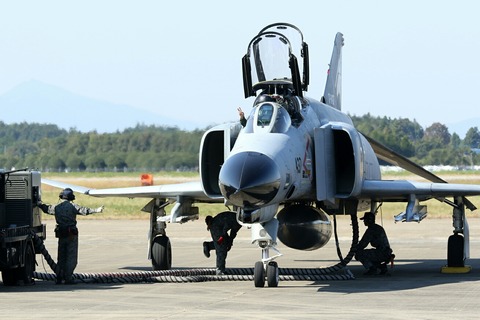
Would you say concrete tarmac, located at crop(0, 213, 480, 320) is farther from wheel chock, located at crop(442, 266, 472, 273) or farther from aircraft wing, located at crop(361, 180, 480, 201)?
aircraft wing, located at crop(361, 180, 480, 201)

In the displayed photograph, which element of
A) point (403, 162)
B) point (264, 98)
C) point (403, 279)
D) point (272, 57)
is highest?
point (272, 57)

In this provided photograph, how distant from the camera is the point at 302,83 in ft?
55.4

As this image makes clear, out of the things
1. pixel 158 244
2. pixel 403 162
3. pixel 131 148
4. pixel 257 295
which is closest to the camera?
pixel 257 295

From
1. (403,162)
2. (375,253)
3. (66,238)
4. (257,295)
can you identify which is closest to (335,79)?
(403,162)

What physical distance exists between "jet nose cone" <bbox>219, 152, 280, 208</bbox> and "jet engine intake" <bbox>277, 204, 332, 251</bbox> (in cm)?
353

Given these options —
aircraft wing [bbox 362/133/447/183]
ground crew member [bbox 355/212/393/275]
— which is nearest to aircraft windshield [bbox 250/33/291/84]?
ground crew member [bbox 355/212/393/275]

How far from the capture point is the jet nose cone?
13.7 m

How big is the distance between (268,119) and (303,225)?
2.77 metres

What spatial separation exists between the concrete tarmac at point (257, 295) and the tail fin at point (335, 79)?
316 centimetres

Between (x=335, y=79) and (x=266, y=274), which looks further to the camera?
(x=335, y=79)

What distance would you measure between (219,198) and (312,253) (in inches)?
295

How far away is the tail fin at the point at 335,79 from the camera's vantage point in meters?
21.5

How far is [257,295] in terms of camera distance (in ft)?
45.4

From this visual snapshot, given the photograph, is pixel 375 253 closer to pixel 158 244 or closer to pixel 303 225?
pixel 303 225
